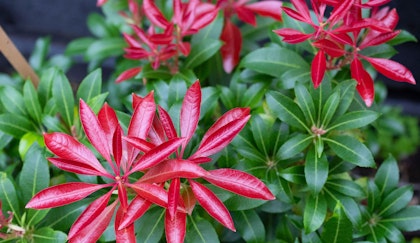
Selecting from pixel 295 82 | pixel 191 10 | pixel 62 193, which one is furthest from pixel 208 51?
pixel 62 193

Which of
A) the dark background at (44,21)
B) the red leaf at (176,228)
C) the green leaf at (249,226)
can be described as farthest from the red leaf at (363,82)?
the dark background at (44,21)

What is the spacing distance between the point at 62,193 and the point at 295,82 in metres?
0.51

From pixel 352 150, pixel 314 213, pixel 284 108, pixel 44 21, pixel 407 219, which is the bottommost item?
pixel 407 219

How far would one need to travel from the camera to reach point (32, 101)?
3.76 feet

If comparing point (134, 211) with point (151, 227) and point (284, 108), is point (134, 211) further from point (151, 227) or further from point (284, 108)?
point (284, 108)

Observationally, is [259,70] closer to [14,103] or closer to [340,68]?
[340,68]

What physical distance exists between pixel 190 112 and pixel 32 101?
484 mm

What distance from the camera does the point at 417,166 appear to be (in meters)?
2.14

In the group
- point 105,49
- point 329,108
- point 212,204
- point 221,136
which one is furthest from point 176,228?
point 105,49

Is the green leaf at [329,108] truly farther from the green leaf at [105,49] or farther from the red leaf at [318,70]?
the green leaf at [105,49]

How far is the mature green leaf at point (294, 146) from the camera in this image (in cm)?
98

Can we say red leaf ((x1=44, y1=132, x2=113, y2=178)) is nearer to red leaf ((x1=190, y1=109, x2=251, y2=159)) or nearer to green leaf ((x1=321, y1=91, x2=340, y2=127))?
red leaf ((x1=190, y1=109, x2=251, y2=159))

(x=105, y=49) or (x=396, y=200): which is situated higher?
(x=105, y=49)

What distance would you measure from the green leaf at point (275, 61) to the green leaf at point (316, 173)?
0.80ft
